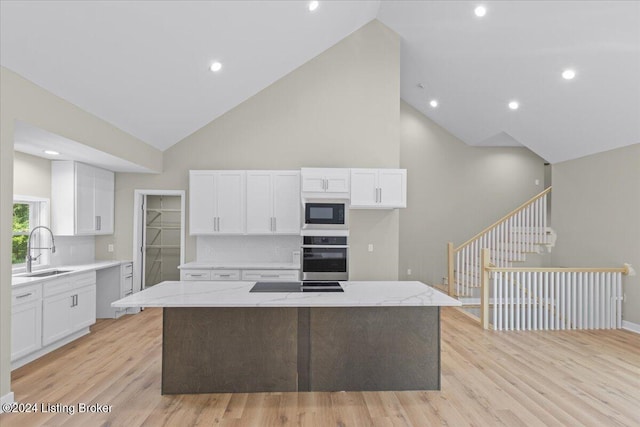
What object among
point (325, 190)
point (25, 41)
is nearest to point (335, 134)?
point (325, 190)

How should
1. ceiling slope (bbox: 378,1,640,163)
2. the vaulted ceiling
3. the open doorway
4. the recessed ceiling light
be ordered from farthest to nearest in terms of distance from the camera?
the open doorway, the recessed ceiling light, ceiling slope (bbox: 378,1,640,163), the vaulted ceiling

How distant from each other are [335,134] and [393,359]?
378cm

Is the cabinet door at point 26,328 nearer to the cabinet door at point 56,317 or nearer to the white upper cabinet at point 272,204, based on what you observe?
the cabinet door at point 56,317

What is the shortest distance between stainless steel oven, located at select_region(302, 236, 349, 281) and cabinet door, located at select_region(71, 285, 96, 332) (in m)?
2.79

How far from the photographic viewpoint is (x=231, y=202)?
5.72 meters

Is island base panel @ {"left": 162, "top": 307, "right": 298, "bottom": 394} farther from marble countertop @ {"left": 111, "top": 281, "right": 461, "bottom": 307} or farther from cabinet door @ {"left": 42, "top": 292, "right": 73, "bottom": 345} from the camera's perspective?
cabinet door @ {"left": 42, "top": 292, "right": 73, "bottom": 345}

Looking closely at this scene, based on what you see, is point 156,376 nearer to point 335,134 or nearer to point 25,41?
point 25,41

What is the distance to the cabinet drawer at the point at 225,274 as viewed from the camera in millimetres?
5469

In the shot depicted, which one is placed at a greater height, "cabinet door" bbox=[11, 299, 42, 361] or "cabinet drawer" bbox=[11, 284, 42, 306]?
"cabinet drawer" bbox=[11, 284, 42, 306]

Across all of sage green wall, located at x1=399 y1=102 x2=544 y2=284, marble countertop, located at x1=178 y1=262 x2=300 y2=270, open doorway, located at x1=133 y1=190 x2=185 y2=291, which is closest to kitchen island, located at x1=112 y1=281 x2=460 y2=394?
marble countertop, located at x1=178 y1=262 x2=300 y2=270

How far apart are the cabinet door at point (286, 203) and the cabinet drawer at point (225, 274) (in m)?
0.85

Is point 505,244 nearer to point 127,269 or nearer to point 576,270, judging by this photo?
point 576,270

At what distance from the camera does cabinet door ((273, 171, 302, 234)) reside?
5.72 metres

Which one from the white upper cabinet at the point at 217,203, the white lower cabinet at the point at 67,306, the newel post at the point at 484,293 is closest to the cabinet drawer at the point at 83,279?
the white lower cabinet at the point at 67,306
